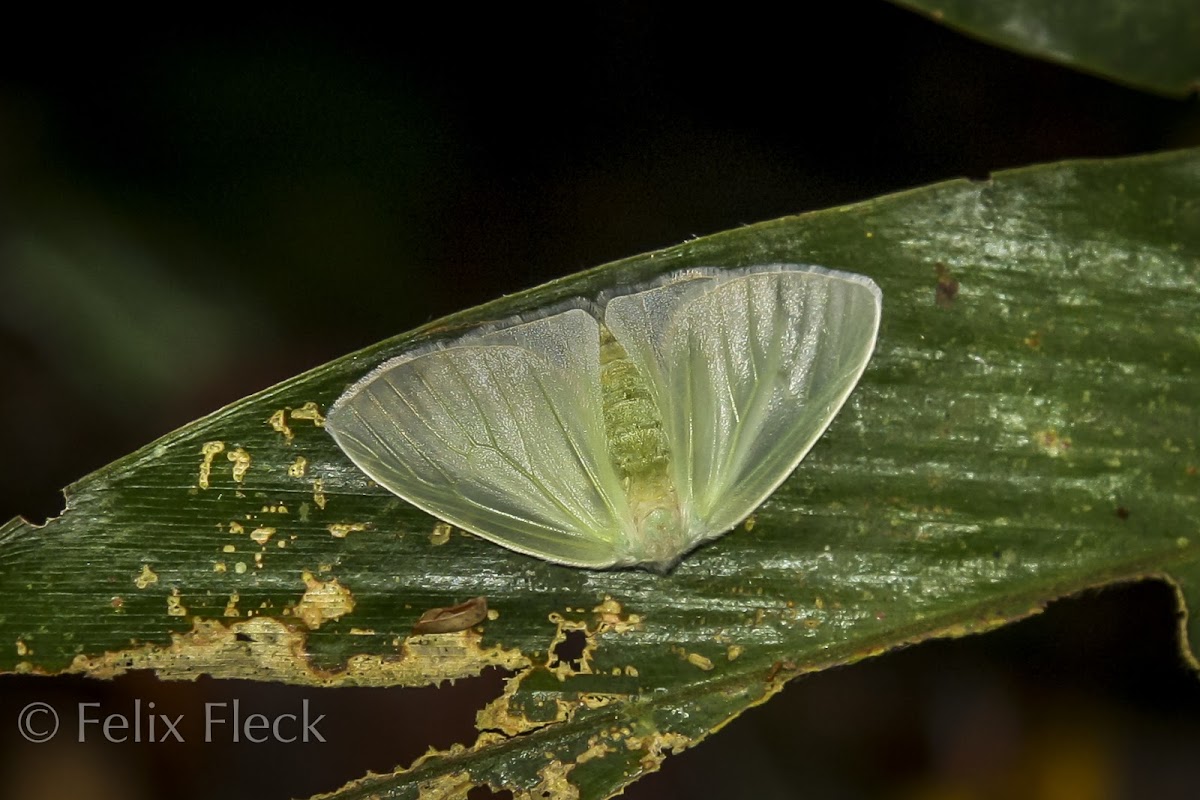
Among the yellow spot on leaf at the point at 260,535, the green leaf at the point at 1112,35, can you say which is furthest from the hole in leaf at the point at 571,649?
the green leaf at the point at 1112,35

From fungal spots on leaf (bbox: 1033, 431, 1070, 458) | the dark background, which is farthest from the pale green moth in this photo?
the dark background

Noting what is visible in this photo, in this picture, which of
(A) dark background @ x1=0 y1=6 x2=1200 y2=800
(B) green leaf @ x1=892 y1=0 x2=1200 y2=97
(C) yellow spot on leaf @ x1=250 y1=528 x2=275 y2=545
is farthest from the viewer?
(A) dark background @ x1=0 y1=6 x2=1200 y2=800

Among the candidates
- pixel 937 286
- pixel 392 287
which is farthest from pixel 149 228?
pixel 937 286

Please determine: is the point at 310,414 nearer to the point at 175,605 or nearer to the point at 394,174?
the point at 175,605

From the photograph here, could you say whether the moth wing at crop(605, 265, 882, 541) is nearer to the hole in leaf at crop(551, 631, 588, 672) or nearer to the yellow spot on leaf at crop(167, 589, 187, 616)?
the hole in leaf at crop(551, 631, 588, 672)

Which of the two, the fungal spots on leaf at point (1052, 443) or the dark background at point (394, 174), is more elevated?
the dark background at point (394, 174)

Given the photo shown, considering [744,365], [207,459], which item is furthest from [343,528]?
[744,365]

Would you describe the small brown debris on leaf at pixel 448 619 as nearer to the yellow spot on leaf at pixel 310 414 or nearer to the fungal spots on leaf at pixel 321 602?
the fungal spots on leaf at pixel 321 602
